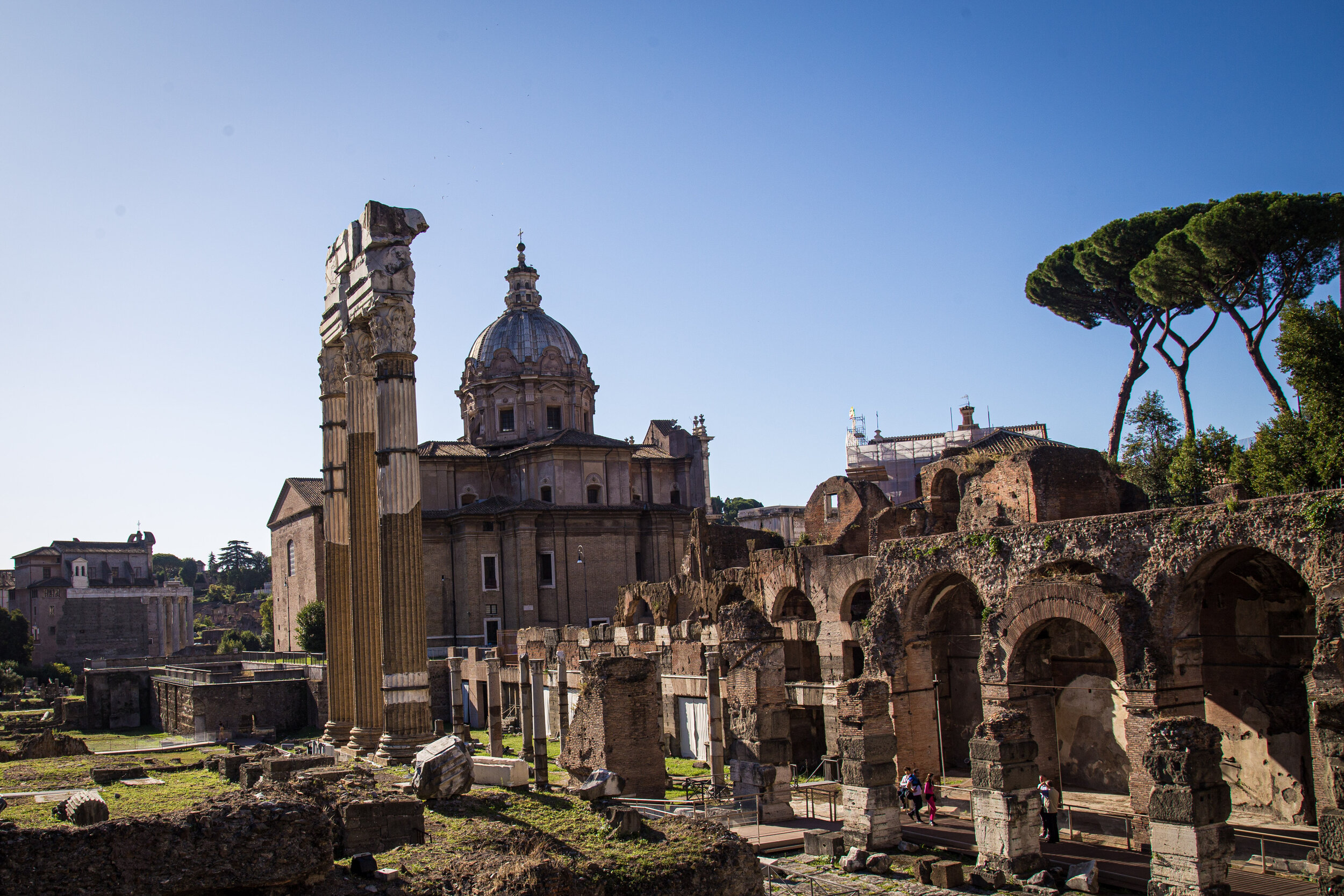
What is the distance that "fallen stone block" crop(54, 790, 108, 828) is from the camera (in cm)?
1327

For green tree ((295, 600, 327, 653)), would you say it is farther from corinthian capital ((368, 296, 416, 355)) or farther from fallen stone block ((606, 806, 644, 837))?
fallen stone block ((606, 806, 644, 837))

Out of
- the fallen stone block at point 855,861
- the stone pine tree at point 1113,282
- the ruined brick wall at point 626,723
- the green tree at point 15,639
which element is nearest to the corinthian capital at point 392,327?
the ruined brick wall at point 626,723

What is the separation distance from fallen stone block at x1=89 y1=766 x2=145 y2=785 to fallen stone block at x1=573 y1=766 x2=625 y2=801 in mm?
9557

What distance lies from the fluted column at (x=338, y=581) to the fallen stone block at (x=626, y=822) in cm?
897

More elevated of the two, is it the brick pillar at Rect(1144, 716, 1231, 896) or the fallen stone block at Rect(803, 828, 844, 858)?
the brick pillar at Rect(1144, 716, 1231, 896)

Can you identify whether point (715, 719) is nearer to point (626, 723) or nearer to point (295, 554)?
point (626, 723)

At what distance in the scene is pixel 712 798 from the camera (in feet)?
55.6

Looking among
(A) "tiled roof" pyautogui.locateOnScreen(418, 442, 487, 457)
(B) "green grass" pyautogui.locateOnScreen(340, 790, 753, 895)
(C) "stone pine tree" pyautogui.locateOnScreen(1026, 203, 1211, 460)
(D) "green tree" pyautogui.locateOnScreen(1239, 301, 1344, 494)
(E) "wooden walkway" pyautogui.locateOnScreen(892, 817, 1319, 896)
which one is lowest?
(E) "wooden walkway" pyautogui.locateOnScreen(892, 817, 1319, 896)

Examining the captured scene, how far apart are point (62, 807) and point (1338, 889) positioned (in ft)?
47.5

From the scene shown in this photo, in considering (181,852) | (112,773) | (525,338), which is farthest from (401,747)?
(525,338)

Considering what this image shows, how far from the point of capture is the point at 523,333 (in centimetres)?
4803

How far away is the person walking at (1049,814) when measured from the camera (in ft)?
47.8

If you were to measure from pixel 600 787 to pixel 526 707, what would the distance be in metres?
8.37

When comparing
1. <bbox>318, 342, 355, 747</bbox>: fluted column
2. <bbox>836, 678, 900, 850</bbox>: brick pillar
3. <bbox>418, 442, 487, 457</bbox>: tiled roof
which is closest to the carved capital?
<bbox>318, 342, 355, 747</bbox>: fluted column
